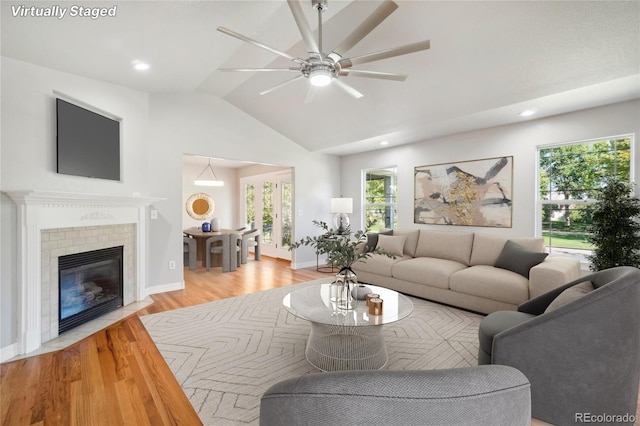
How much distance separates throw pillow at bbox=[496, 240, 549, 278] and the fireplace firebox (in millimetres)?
4705

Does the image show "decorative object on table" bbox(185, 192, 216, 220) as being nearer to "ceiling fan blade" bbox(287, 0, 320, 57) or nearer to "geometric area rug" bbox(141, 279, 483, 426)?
"geometric area rug" bbox(141, 279, 483, 426)

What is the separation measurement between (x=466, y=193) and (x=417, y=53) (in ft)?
7.99

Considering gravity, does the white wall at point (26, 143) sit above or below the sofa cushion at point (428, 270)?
above

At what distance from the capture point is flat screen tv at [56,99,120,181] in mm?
2934

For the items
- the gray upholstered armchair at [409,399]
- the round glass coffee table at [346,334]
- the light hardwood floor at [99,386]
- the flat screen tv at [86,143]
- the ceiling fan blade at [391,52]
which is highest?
the ceiling fan blade at [391,52]

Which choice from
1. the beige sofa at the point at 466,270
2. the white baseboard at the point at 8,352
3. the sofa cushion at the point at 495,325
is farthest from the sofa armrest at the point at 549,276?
the white baseboard at the point at 8,352

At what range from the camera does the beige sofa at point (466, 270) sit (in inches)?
120

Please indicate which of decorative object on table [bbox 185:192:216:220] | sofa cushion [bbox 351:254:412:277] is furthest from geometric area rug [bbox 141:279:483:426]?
decorative object on table [bbox 185:192:216:220]

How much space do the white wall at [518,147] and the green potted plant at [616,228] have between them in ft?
2.13

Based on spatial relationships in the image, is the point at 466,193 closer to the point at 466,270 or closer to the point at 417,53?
the point at 466,270

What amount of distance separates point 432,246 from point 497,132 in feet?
6.23

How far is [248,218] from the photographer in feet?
27.6

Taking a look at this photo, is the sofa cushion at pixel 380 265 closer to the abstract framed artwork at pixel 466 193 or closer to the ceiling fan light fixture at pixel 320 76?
the abstract framed artwork at pixel 466 193

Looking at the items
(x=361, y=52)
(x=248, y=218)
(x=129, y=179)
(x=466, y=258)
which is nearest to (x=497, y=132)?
(x=466, y=258)
